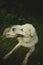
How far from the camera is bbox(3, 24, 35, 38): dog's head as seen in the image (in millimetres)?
2391

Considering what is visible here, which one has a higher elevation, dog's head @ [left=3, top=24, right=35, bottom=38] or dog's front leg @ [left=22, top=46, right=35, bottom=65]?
dog's head @ [left=3, top=24, right=35, bottom=38]

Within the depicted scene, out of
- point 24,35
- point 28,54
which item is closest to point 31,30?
point 24,35

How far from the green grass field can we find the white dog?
0.08 ft

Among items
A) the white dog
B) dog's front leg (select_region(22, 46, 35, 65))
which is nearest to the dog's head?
the white dog

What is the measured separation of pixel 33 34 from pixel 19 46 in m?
0.14

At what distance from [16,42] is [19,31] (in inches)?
3.4

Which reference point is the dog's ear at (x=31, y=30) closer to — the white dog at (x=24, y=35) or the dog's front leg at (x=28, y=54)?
the white dog at (x=24, y=35)

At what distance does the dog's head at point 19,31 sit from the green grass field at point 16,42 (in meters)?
0.03

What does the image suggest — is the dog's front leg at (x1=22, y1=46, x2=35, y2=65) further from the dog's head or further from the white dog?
the dog's head

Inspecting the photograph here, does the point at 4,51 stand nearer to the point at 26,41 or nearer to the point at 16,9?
the point at 26,41

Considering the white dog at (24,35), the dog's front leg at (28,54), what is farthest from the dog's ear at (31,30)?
the dog's front leg at (28,54)

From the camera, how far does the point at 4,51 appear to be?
2.35 meters

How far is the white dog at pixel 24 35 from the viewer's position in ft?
7.84

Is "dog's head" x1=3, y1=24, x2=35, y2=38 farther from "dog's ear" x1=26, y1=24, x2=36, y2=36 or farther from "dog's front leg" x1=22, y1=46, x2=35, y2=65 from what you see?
"dog's front leg" x1=22, y1=46, x2=35, y2=65
